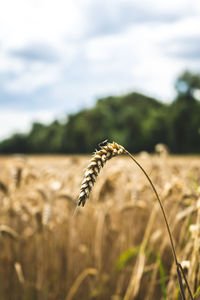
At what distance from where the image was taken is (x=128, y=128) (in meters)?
42.4

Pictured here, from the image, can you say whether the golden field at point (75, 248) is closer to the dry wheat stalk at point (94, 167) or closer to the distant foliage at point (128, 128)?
the dry wheat stalk at point (94, 167)

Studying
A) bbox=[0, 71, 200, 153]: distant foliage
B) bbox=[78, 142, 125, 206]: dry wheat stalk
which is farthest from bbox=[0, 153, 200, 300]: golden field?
bbox=[0, 71, 200, 153]: distant foliage

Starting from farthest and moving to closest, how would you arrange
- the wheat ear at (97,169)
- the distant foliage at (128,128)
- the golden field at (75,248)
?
the distant foliage at (128,128)
the golden field at (75,248)
the wheat ear at (97,169)

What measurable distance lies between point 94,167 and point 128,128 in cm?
4179

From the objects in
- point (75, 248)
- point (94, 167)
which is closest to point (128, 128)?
point (75, 248)


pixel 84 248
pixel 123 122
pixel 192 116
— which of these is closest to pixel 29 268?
pixel 84 248

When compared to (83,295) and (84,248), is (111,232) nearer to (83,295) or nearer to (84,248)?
(84,248)

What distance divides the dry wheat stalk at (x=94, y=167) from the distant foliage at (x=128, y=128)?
31619 millimetres

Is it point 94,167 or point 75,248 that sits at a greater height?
point 94,167

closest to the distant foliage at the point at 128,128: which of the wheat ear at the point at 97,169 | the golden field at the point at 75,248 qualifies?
the golden field at the point at 75,248

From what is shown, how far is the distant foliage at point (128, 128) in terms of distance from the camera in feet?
122

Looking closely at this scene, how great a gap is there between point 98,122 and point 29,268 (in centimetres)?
4210

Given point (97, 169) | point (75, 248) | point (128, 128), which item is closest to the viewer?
point (97, 169)

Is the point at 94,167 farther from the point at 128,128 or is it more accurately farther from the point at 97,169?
the point at 128,128
